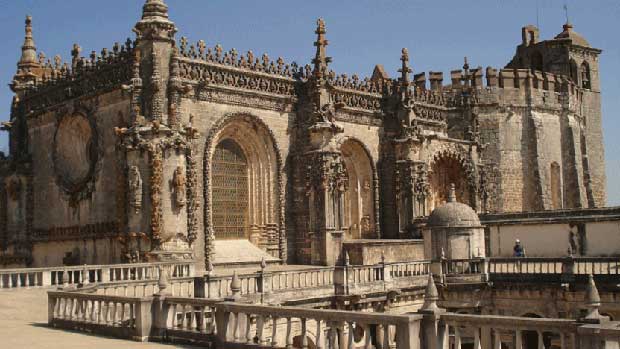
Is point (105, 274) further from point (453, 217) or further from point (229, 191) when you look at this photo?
point (453, 217)

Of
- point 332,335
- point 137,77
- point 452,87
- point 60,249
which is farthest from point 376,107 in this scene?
point 332,335

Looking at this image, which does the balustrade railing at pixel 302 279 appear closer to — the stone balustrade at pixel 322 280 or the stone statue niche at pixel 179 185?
the stone balustrade at pixel 322 280

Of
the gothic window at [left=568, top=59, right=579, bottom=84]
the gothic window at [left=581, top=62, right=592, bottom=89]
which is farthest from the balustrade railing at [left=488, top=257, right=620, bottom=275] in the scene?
the gothic window at [left=581, top=62, right=592, bottom=89]

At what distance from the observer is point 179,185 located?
2334cm

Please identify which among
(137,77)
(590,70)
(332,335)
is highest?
(590,70)

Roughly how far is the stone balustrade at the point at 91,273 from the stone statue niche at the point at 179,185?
212 cm

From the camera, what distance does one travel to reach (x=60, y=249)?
28125mm

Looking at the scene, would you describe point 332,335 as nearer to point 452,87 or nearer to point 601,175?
point 452,87

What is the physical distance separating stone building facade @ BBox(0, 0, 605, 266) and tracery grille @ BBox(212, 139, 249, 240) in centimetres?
6

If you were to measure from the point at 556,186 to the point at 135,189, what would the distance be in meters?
25.7

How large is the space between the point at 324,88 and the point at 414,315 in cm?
1948

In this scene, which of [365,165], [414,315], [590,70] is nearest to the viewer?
[414,315]

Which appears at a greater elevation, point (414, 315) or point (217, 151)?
point (217, 151)

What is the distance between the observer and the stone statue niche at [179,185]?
23.3m
